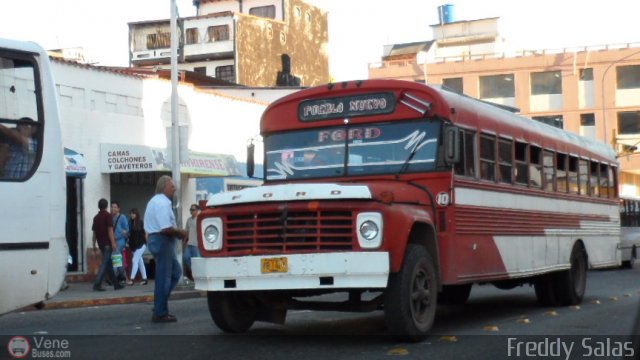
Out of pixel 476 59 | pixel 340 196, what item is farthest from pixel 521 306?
pixel 476 59

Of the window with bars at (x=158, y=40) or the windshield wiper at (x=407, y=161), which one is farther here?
the window with bars at (x=158, y=40)

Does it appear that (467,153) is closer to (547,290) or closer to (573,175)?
(547,290)

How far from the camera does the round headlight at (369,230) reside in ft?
30.3

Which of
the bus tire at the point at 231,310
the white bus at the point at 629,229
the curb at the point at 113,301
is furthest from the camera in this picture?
the white bus at the point at 629,229

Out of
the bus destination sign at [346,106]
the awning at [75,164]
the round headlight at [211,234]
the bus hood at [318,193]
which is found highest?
the awning at [75,164]

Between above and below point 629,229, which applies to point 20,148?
above

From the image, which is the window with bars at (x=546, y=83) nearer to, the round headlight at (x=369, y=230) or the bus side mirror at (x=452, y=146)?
the bus side mirror at (x=452, y=146)

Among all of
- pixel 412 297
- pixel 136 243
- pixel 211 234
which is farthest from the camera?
pixel 136 243

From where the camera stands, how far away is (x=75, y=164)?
73.6 ft

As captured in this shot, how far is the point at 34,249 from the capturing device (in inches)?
352

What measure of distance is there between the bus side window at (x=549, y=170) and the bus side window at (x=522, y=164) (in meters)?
0.78

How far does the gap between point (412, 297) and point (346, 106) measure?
2.63m

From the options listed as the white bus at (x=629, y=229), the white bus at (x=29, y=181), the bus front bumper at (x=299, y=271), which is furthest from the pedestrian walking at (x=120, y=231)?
the white bus at (x=629, y=229)

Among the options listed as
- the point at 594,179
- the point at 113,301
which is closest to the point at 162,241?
the point at 113,301
